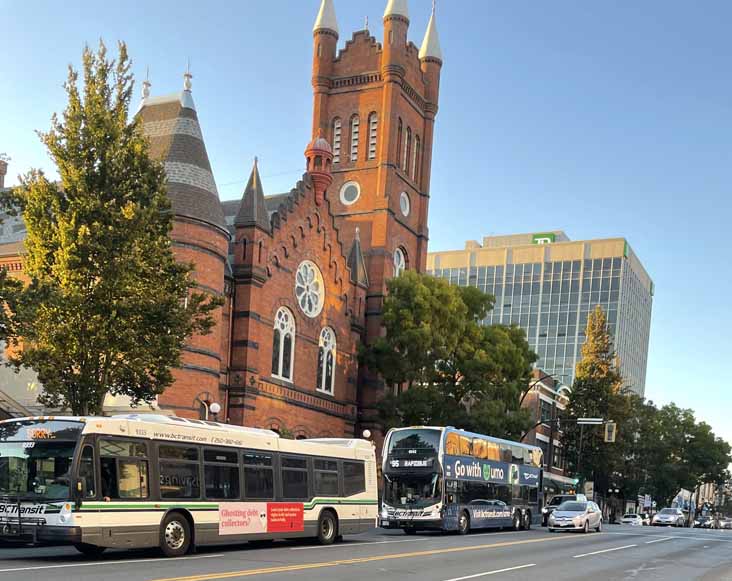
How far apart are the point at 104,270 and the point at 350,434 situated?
27.9 meters

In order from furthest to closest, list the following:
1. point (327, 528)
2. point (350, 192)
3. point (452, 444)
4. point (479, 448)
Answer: point (350, 192) < point (479, 448) < point (452, 444) < point (327, 528)

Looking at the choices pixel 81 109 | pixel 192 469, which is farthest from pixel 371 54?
pixel 192 469

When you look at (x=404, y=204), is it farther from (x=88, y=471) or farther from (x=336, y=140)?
(x=88, y=471)

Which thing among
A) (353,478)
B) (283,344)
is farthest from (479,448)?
(283,344)

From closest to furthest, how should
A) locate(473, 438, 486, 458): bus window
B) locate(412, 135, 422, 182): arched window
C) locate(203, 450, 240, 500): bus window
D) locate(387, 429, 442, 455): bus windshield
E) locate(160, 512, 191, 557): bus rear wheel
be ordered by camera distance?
1. locate(160, 512, 191, 557): bus rear wheel
2. locate(203, 450, 240, 500): bus window
3. locate(387, 429, 442, 455): bus windshield
4. locate(473, 438, 486, 458): bus window
5. locate(412, 135, 422, 182): arched window

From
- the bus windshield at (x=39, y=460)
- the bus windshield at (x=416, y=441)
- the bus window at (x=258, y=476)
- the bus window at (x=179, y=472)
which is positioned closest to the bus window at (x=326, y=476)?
the bus window at (x=258, y=476)

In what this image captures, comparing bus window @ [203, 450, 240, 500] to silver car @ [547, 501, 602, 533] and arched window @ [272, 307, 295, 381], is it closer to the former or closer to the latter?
silver car @ [547, 501, 602, 533]

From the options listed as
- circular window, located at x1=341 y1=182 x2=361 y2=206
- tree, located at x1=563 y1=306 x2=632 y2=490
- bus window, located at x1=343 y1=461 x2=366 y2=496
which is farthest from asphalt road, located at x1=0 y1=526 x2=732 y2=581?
tree, located at x1=563 y1=306 x2=632 y2=490

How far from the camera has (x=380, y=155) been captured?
53.5 meters

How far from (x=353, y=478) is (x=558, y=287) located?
4255 inches

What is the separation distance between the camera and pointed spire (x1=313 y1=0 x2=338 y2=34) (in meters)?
57.0

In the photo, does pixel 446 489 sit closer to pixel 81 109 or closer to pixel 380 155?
pixel 81 109

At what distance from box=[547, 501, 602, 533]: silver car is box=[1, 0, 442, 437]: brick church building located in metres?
12.6

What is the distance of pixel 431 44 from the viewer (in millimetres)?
59594
